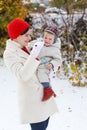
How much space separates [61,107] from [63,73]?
182 cm

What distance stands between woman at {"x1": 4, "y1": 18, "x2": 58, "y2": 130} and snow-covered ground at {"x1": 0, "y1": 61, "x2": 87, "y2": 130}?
1358 mm

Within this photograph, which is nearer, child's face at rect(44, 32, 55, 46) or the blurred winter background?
child's face at rect(44, 32, 55, 46)

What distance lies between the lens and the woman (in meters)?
2.59

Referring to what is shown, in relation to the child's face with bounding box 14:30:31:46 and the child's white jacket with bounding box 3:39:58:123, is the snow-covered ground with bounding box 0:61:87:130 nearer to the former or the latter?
the child's white jacket with bounding box 3:39:58:123

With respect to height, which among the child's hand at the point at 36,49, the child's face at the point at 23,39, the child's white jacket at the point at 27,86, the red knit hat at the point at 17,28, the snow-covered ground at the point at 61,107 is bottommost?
the snow-covered ground at the point at 61,107

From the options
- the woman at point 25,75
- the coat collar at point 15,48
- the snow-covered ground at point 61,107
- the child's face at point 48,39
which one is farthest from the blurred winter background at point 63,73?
the coat collar at point 15,48

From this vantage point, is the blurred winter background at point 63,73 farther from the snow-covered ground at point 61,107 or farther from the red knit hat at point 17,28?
the red knit hat at point 17,28

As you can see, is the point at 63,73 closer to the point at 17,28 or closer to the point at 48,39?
the point at 48,39

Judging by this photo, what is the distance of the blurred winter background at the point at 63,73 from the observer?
4426 millimetres

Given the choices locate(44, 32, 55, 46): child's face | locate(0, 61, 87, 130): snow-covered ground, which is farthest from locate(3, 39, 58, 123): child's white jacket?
locate(0, 61, 87, 130): snow-covered ground

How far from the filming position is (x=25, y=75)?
2.57 metres

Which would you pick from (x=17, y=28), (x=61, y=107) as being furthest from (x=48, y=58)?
(x=61, y=107)

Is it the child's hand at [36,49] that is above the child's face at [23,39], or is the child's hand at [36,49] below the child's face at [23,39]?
below

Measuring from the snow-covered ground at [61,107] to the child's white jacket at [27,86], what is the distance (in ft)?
4.47
